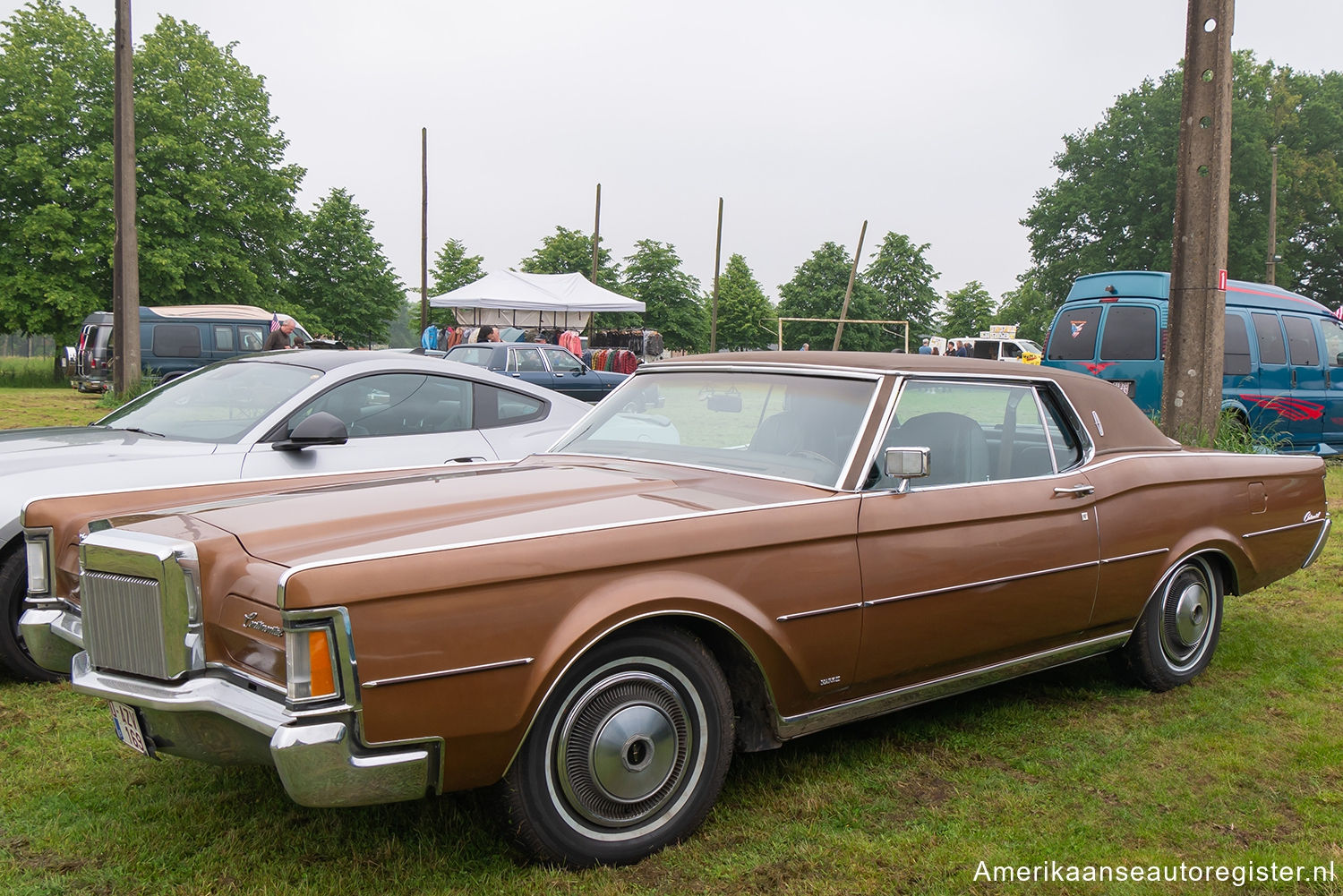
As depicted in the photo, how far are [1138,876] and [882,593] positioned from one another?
107 centimetres

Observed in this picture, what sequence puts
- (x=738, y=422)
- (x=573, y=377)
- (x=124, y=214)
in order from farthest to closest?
(x=573, y=377) < (x=124, y=214) < (x=738, y=422)

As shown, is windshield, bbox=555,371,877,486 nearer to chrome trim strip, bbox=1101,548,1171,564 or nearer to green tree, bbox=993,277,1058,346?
chrome trim strip, bbox=1101,548,1171,564

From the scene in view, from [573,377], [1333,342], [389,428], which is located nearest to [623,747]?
[389,428]

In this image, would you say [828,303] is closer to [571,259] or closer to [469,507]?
[571,259]

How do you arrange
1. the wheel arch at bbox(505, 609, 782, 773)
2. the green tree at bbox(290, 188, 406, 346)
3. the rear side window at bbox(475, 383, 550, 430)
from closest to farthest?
the wheel arch at bbox(505, 609, 782, 773) < the rear side window at bbox(475, 383, 550, 430) < the green tree at bbox(290, 188, 406, 346)

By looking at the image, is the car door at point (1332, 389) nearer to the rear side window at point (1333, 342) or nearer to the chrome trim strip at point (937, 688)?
the rear side window at point (1333, 342)

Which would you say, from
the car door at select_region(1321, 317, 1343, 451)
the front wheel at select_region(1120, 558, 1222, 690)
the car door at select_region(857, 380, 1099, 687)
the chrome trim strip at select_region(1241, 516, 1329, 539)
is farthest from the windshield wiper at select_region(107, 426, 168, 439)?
the car door at select_region(1321, 317, 1343, 451)

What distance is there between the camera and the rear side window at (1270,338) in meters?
12.5

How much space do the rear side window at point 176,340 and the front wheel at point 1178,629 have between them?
79.8ft

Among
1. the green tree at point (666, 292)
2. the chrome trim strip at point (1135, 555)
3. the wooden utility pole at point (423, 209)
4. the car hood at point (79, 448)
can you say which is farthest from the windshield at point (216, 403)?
the green tree at point (666, 292)

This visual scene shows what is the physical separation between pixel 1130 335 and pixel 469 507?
10740mm

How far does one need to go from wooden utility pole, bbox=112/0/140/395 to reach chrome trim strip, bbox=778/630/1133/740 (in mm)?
12953

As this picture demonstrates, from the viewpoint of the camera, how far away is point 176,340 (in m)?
24.7

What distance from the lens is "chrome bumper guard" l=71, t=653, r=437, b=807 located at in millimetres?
2381
